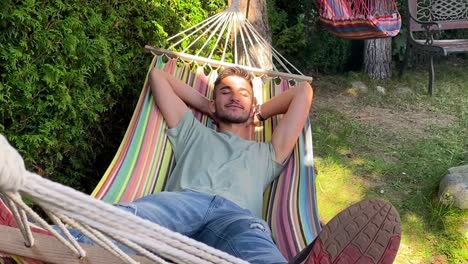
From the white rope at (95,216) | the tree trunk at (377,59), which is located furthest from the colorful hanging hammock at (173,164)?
the tree trunk at (377,59)

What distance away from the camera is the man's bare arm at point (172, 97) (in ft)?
8.66

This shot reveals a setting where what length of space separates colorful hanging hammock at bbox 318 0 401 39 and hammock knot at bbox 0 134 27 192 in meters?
3.55

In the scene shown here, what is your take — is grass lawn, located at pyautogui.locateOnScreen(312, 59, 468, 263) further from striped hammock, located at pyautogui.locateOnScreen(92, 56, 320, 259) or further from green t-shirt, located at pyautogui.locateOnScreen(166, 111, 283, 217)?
green t-shirt, located at pyautogui.locateOnScreen(166, 111, 283, 217)

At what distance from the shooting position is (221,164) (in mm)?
2350

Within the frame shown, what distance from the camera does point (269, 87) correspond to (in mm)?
2982

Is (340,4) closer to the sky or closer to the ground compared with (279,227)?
→ closer to the sky

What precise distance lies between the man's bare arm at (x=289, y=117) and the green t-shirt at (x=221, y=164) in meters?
0.05

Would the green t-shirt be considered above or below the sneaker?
below

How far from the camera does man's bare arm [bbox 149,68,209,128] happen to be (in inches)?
104

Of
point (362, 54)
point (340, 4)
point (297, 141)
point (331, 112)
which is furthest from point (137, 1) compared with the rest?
point (362, 54)

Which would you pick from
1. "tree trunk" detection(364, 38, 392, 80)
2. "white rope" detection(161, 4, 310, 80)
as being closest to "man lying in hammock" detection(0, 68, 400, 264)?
"white rope" detection(161, 4, 310, 80)

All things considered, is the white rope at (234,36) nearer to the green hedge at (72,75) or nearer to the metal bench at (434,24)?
the green hedge at (72,75)

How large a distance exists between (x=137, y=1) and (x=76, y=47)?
1.87 ft

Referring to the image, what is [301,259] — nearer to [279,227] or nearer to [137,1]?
[279,227]
